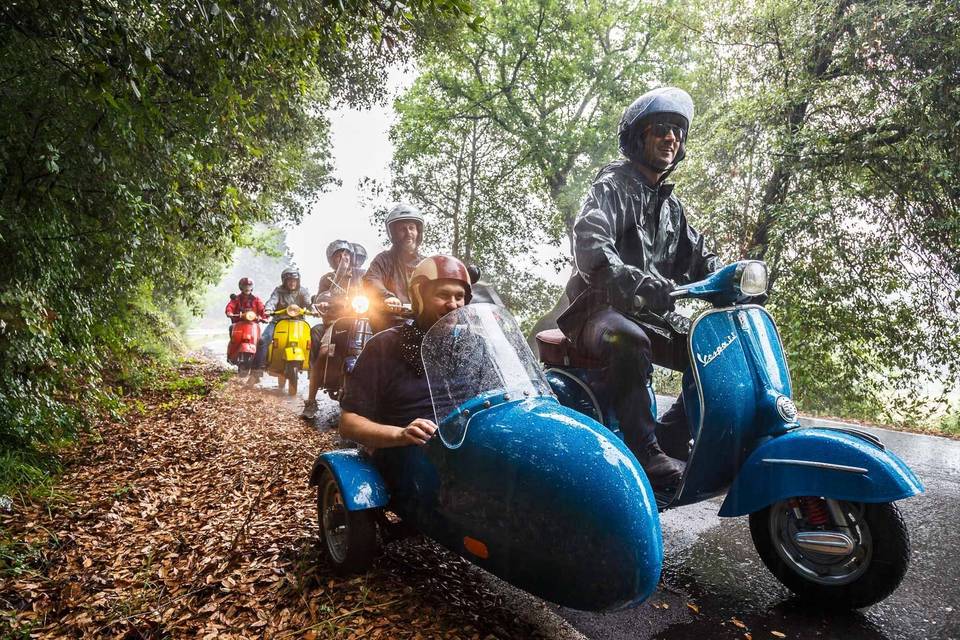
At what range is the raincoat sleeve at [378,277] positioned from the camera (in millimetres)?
5320

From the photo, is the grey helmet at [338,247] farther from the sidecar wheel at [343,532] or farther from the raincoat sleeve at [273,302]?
the sidecar wheel at [343,532]

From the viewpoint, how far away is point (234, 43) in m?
3.54

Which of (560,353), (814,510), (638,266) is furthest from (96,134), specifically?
(814,510)

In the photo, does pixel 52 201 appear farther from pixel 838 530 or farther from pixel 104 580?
pixel 838 530

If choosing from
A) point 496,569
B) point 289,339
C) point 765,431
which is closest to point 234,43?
point 496,569

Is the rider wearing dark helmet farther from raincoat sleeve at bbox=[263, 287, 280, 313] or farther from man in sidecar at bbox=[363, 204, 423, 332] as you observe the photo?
raincoat sleeve at bbox=[263, 287, 280, 313]

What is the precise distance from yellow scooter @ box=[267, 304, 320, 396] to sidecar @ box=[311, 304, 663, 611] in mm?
5994

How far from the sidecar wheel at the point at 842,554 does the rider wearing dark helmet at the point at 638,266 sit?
496 mm

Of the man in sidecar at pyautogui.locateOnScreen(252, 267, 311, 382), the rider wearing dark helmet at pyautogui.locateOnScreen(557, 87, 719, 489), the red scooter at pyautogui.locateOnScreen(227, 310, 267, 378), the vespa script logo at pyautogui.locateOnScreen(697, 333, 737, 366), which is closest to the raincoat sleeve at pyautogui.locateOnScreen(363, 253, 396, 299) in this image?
the rider wearing dark helmet at pyautogui.locateOnScreen(557, 87, 719, 489)

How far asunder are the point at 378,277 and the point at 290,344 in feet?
11.2

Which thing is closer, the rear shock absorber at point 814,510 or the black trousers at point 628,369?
the rear shock absorber at point 814,510

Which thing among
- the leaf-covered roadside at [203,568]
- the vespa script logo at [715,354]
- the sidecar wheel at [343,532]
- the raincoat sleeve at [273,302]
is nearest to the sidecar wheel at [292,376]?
the raincoat sleeve at [273,302]

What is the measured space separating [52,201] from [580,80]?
A: 16.9 meters

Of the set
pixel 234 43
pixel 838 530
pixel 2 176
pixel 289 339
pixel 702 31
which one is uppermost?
pixel 702 31
